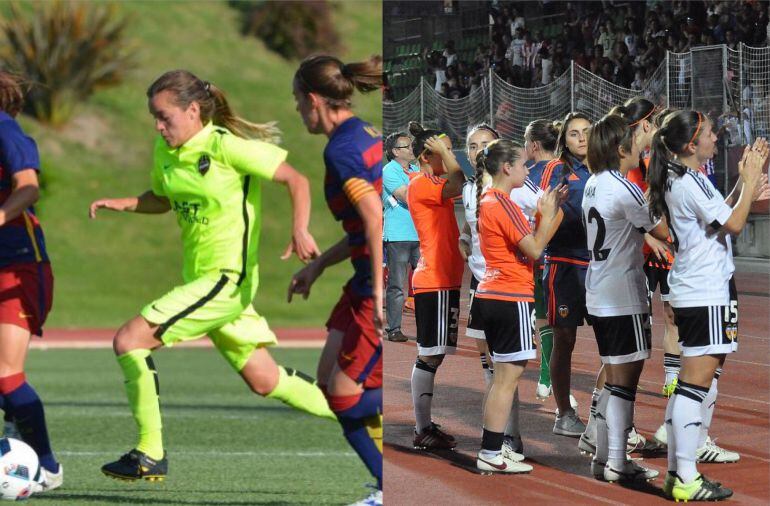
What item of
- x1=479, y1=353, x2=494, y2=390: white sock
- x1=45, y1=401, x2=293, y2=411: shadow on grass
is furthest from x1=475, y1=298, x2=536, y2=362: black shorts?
x1=45, y1=401, x2=293, y2=411: shadow on grass

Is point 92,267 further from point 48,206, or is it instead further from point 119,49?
point 119,49

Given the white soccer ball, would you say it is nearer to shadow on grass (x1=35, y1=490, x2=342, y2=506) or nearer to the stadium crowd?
shadow on grass (x1=35, y1=490, x2=342, y2=506)

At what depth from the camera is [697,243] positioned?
361 centimetres

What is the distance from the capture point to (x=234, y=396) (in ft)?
39.0

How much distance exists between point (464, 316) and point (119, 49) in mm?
21445

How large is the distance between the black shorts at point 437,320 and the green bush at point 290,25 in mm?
22883

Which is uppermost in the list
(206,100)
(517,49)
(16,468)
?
(517,49)

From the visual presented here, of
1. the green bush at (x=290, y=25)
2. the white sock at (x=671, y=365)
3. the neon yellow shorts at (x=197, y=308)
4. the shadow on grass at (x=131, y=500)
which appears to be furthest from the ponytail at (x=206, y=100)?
the green bush at (x=290, y=25)

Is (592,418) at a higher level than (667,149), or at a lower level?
lower

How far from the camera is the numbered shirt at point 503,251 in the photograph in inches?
136

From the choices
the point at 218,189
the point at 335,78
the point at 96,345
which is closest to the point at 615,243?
the point at 335,78

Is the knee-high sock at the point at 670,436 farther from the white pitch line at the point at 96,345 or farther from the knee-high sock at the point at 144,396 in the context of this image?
the white pitch line at the point at 96,345

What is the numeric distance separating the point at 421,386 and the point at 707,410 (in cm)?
93

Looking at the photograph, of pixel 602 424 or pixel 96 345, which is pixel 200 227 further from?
pixel 96 345
